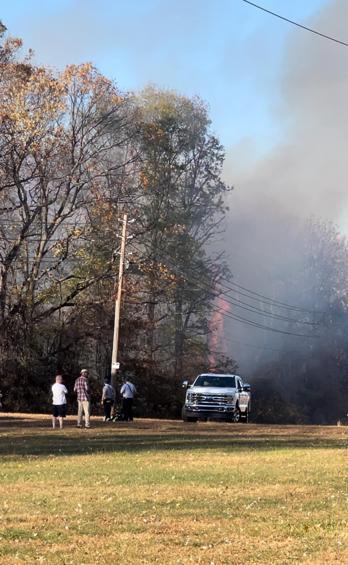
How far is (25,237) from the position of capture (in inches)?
1566

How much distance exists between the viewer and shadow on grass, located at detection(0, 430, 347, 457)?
57.9ft

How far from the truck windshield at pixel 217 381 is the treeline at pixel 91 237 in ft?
30.6

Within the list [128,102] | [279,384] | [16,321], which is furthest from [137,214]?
[279,384]

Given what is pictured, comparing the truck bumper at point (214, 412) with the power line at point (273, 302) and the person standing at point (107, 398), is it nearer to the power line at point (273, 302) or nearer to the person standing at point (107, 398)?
the person standing at point (107, 398)

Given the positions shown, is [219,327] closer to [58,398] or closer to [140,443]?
[58,398]

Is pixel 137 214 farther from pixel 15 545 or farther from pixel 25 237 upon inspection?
pixel 15 545

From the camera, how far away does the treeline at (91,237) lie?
38.5 metres

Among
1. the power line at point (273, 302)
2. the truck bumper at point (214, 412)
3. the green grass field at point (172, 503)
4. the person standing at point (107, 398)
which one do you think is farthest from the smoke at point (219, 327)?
the green grass field at point (172, 503)

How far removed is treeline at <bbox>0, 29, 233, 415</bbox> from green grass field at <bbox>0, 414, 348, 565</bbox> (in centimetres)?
2088

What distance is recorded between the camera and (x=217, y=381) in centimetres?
3103

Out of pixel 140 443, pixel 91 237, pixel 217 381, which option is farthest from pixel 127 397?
pixel 91 237

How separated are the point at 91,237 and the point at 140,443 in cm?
2237

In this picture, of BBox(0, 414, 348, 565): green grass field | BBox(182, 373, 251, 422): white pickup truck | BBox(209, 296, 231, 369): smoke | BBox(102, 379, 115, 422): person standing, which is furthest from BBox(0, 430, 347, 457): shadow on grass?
BBox(209, 296, 231, 369): smoke

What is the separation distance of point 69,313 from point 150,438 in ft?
74.5
